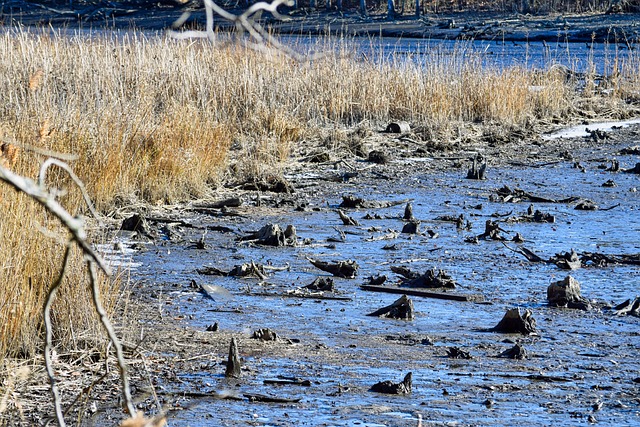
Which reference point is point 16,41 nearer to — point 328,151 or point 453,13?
point 328,151

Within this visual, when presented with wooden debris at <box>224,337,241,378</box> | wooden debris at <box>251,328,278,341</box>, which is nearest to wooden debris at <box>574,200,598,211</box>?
wooden debris at <box>251,328,278,341</box>

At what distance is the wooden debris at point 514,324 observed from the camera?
5051 mm

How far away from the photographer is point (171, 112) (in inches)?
392

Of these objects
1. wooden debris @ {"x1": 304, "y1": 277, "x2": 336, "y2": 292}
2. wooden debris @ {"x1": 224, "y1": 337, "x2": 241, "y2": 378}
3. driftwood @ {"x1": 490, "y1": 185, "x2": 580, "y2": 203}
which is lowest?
driftwood @ {"x1": 490, "y1": 185, "x2": 580, "y2": 203}

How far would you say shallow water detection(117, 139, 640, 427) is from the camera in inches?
155

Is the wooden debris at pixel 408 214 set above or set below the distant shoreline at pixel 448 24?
below

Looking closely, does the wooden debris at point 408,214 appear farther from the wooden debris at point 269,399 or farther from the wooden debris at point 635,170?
the wooden debris at point 269,399

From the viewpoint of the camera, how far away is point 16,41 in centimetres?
1316

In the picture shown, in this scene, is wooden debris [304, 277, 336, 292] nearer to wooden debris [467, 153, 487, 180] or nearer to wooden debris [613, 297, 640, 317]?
wooden debris [613, 297, 640, 317]

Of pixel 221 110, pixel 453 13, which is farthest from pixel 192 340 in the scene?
pixel 453 13

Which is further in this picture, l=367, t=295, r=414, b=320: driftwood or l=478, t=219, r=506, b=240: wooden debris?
l=478, t=219, r=506, b=240: wooden debris

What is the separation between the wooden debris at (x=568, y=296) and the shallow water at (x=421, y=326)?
0.31ft

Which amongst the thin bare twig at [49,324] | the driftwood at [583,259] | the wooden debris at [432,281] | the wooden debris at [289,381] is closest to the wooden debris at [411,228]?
the driftwood at [583,259]

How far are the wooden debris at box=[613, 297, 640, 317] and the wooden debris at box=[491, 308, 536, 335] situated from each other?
69cm
